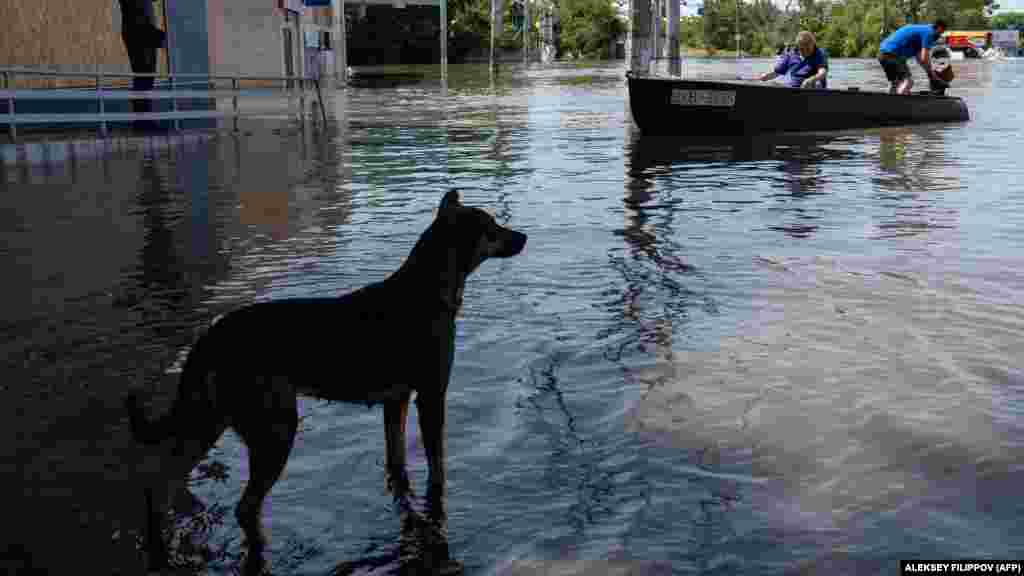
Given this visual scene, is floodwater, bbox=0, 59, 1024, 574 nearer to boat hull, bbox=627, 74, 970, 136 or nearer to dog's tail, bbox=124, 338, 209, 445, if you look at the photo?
dog's tail, bbox=124, 338, 209, 445

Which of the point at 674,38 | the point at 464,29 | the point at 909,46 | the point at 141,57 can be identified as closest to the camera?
the point at 141,57

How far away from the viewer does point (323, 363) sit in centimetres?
387

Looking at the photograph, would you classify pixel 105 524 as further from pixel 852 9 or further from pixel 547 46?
pixel 852 9

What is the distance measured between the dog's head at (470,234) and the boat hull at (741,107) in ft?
58.3

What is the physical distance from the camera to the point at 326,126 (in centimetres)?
2561

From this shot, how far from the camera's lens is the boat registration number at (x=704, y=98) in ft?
71.4

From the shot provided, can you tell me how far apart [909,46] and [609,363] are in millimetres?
20200

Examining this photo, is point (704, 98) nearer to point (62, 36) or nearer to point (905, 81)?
point (905, 81)

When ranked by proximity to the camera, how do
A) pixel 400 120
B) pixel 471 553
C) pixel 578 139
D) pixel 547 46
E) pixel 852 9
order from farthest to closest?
pixel 852 9
pixel 547 46
pixel 400 120
pixel 578 139
pixel 471 553

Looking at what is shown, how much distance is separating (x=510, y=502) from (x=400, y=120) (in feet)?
83.7

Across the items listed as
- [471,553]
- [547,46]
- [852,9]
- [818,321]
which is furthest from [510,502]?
[852,9]

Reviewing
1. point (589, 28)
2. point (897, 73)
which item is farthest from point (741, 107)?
point (589, 28)

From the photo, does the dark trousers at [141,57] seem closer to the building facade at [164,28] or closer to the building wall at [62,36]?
the building wall at [62,36]

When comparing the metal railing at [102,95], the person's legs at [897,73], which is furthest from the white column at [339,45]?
the person's legs at [897,73]
